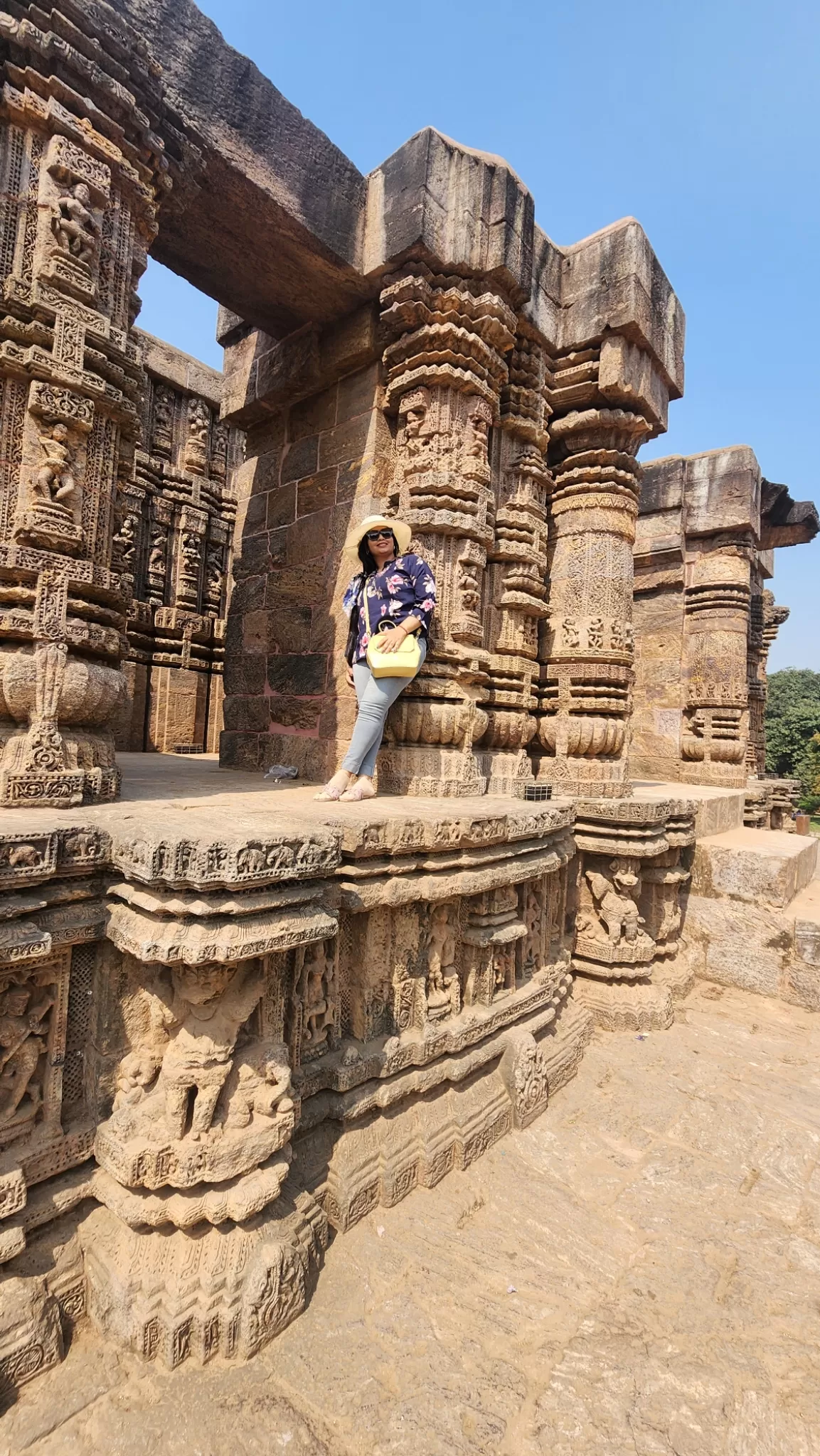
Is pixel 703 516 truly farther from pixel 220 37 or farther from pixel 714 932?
pixel 220 37

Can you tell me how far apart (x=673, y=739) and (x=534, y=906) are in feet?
20.3

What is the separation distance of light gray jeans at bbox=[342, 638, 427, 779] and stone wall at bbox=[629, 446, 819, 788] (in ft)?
21.8

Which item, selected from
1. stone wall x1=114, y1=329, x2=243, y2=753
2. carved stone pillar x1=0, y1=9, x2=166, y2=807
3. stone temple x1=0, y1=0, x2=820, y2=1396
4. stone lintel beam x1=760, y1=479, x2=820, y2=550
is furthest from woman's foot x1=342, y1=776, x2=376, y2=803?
stone lintel beam x1=760, y1=479, x2=820, y2=550

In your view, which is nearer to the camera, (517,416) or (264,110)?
(264,110)

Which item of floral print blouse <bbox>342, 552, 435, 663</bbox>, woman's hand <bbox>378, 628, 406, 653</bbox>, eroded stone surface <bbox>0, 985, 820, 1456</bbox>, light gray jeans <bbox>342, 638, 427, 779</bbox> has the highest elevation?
floral print blouse <bbox>342, 552, 435, 663</bbox>

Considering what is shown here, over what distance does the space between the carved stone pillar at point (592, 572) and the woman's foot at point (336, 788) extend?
7.46 ft

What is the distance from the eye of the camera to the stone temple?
2.11 m

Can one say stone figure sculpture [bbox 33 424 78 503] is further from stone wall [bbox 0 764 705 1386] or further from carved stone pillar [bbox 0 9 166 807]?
stone wall [bbox 0 764 705 1386]

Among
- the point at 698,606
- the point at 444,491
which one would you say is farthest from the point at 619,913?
the point at 698,606

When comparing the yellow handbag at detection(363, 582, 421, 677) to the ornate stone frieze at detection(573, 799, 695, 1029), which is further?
the ornate stone frieze at detection(573, 799, 695, 1029)

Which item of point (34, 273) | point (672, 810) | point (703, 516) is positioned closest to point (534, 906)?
point (672, 810)

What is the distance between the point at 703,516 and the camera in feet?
29.6

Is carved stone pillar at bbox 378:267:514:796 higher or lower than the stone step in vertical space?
higher

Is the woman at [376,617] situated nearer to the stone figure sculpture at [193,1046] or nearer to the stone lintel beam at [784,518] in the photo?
the stone figure sculpture at [193,1046]
